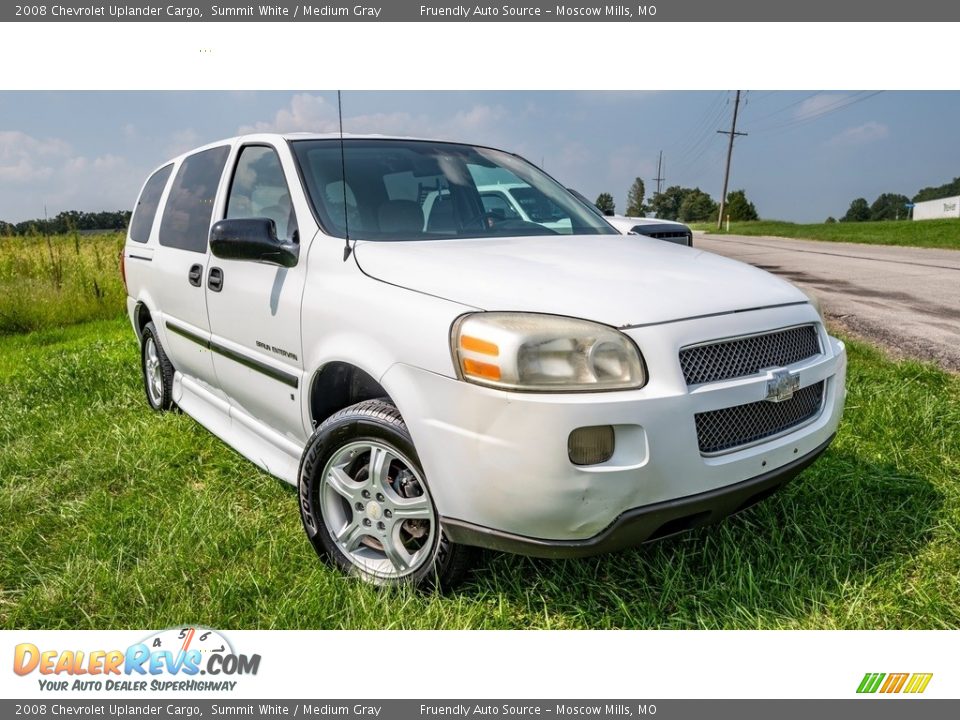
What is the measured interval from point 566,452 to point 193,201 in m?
3.09

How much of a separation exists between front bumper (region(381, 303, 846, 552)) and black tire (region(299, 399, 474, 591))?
6.3 inches

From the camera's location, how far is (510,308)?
216 centimetres

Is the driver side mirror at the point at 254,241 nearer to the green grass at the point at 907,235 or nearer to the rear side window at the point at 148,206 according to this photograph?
the rear side window at the point at 148,206

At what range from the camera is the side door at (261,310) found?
2.95 metres

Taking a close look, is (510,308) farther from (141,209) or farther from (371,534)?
(141,209)

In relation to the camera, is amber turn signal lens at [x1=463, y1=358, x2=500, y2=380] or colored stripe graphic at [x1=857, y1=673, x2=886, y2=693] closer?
amber turn signal lens at [x1=463, y1=358, x2=500, y2=380]

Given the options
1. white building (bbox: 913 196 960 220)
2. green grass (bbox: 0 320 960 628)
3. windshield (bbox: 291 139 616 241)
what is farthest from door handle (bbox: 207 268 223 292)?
white building (bbox: 913 196 960 220)

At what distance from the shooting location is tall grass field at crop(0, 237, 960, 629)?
8.17 ft

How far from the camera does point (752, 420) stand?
2.34m

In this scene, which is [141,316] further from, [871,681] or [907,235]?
[907,235]

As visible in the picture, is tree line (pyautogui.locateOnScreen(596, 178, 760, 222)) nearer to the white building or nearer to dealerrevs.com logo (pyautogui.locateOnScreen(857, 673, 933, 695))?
the white building

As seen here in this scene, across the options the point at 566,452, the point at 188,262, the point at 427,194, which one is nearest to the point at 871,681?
the point at 566,452
